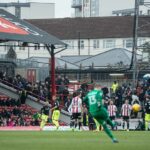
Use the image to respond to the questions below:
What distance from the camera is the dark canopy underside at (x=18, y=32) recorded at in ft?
137

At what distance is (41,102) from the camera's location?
46.0m

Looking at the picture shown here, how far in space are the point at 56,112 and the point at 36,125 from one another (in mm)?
4313

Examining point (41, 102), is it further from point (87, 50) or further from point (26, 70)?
point (87, 50)

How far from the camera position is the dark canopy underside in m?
41.9

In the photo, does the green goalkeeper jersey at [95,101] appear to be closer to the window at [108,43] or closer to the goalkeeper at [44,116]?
the goalkeeper at [44,116]

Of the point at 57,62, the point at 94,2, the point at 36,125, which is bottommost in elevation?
the point at 36,125

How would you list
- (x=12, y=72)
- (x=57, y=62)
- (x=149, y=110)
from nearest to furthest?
1. (x=149, y=110)
2. (x=12, y=72)
3. (x=57, y=62)

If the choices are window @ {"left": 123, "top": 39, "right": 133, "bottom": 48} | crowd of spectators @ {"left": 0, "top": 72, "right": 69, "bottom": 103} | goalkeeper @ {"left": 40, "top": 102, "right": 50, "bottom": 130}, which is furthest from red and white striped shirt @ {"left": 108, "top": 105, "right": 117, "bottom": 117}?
window @ {"left": 123, "top": 39, "right": 133, "bottom": 48}

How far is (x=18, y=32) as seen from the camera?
4366cm

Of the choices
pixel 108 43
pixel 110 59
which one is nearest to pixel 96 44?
pixel 108 43

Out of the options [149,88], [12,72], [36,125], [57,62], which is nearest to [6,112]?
[36,125]

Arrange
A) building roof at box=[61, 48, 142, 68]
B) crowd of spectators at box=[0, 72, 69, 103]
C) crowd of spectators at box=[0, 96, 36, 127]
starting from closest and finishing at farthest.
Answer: crowd of spectators at box=[0, 96, 36, 127]
crowd of spectators at box=[0, 72, 69, 103]
building roof at box=[61, 48, 142, 68]

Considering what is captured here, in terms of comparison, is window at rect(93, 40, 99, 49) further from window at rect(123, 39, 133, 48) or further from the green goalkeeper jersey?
the green goalkeeper jersey

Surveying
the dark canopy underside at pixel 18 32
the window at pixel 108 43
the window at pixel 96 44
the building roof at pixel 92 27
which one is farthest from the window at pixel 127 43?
the dark canopy underside at pixel 18 32
